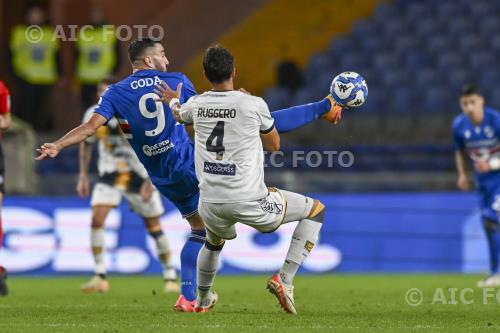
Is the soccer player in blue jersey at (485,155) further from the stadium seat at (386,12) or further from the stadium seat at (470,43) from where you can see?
the stadium seat at (386,12)

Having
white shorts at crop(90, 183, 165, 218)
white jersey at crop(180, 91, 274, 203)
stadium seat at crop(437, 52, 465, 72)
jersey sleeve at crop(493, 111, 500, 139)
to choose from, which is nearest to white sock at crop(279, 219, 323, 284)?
white jersey at crop(180, 91, 274, 203)

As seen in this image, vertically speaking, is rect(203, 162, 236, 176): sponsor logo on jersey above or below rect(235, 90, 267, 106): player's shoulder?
below

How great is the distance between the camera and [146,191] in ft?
41.5

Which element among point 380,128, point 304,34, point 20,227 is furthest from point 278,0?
point 20,227

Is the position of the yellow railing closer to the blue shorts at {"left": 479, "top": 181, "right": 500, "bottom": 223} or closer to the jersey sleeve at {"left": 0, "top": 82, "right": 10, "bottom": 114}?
the blue shorts at {"left": 479, "top": 181, "right": 500, "bottom": 223}

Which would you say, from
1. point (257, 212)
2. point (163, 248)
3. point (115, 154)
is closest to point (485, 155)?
point (163, 248)

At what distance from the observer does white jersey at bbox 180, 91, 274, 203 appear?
8.45m

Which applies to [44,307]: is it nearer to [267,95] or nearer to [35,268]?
[35,268]

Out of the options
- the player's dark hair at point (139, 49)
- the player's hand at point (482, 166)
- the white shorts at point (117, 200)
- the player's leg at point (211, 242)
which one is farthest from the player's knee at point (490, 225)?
the player's dark hair at point (139, 49)

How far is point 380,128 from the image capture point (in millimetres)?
19844

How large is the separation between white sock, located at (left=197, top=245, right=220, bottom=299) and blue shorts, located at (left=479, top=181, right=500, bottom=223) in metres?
5.61

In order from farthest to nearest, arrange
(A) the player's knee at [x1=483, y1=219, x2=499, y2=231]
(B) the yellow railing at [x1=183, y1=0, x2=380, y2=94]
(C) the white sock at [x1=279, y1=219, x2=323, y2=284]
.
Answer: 1. (B) the yellow railing at [x1=183, y1=0, x2=380, y2=94]
2. (A) the player's knee at [x1=483, y1=219, x2=499, y2=231]
3. (C) the white sock at [x1=279, y1=219, x2=323, y2=284]

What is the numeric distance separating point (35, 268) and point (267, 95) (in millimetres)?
6812

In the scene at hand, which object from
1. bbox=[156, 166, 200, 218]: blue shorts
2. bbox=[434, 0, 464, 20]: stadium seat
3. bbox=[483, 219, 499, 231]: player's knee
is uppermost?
bbox=[434, 0, 464, 20]: stadium seat
